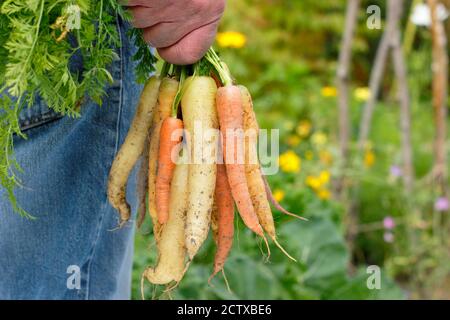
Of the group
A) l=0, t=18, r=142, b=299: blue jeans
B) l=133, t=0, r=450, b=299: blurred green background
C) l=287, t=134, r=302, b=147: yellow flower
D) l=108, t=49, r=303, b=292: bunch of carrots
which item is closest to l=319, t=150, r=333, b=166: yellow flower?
l=133, t=0, r=450, b=299: blurred green background

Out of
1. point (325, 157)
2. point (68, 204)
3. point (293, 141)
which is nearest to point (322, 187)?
point (325, 157)

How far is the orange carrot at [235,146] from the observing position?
1270mm

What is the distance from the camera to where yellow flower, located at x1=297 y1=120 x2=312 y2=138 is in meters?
4.01

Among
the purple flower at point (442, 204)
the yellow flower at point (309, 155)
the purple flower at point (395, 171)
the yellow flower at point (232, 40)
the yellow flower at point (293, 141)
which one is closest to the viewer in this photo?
the purple flower at point (442, 204)

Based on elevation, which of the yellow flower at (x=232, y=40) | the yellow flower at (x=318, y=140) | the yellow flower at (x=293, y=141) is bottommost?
the yellow flower at (x=318, y=140)

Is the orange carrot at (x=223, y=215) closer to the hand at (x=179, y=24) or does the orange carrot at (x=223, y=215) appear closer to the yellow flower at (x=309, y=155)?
the hand at (x=179, y=24)

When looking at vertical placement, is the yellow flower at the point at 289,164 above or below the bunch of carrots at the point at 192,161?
above

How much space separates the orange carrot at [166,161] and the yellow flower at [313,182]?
6.68ft

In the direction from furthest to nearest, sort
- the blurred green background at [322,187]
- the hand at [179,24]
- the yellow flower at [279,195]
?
the yellow flower at [279,195]
the blurred green background at [322,187]
the hand at [179,24]

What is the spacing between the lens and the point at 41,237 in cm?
152

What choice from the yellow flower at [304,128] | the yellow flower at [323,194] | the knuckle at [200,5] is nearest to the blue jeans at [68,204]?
the knuckle at [200,5]

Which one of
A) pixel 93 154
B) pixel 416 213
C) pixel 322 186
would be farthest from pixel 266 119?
pixel 93 154

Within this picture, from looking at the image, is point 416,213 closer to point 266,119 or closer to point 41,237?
point 266,119

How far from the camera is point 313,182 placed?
333 cm
